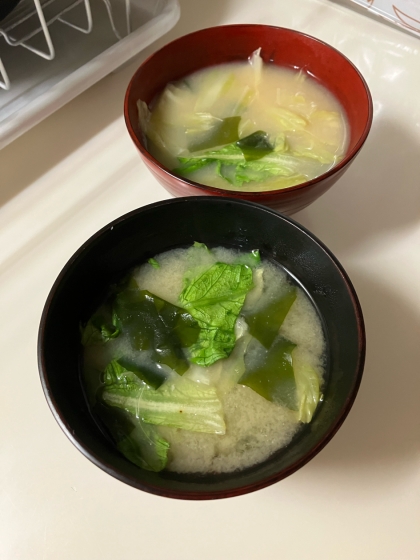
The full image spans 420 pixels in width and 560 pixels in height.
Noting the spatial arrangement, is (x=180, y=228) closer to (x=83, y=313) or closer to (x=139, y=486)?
(x=83, y=313)

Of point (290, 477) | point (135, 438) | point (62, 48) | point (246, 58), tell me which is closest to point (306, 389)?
point (290, 477)

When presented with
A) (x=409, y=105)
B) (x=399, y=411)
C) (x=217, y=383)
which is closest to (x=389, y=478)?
(x=399, y=411)

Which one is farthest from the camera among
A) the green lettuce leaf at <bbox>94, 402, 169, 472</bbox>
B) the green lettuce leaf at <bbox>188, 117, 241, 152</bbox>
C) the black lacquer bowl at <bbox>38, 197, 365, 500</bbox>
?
the green lettuce leaf at <bbox>188, 117, 241, 152</bbox>

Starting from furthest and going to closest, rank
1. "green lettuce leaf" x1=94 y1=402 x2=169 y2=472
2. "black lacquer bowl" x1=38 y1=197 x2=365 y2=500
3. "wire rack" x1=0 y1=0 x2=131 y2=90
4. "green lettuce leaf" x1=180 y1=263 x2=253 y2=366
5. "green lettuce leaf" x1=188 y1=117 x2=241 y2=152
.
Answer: "wire rack" x1=0 y1=0 x2=131 y2=90 < "green lettuce leaf" x1=188 y1=117 x2=241 y2=152 < "green lettuce leaf" x1=180 y1=263 x2=253 y2=366 < "green lettuce leaf" x1=94 y1=402 x2=169 y2=472 < "black lacquer bowl" x1=38 y1=197 x2=365 y2=500

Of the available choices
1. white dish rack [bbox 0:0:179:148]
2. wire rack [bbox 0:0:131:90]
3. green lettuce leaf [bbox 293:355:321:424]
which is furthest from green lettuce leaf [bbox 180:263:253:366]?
wire rack [bbox 0:0:131:90]

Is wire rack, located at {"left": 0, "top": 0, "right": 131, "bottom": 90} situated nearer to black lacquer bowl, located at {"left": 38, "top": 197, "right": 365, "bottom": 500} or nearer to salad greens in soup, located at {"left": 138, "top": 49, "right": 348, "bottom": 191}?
salad greens in soup, located at {"left": 138, "top": 49, "right": 348, "bottom": 191}

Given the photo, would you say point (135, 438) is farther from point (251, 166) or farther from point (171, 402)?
point (251, 166)

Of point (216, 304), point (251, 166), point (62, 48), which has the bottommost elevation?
point (216, 304)
